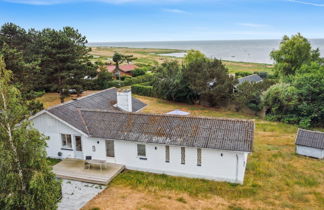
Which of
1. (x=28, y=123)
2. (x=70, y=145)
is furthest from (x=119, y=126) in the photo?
(x=28, y=123)

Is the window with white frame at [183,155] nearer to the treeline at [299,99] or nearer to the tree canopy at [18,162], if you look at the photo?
the tree canopy at [18,162]

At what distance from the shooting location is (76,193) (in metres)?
14.0

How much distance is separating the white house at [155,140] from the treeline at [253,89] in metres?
18.1

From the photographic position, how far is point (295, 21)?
285ft

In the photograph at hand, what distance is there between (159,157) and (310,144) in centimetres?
1265

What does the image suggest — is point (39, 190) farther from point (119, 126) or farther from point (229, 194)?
point (229, 194)

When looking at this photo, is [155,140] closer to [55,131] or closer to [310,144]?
[55,131]

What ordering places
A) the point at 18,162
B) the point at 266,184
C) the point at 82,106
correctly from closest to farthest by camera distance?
1. the point at 18,162
2. the point at 266,184
3. the point at 82,106

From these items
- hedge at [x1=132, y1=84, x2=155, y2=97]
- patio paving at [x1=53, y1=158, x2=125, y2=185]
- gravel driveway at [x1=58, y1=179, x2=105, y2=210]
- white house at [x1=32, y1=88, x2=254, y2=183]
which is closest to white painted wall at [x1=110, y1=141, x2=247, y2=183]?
white house at [x1=32, y1=88, x2=254, y2=183]

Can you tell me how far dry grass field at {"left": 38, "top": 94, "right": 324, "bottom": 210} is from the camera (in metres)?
13.0

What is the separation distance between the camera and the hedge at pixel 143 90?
4369 cm

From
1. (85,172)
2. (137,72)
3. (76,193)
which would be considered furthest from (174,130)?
(137,72)

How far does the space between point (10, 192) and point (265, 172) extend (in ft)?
48.9

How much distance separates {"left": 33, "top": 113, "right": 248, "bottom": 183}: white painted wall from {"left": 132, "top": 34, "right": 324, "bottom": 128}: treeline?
18.3 metres
